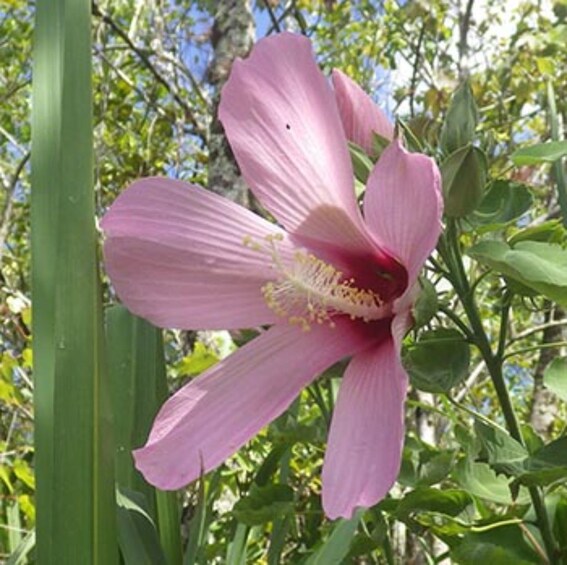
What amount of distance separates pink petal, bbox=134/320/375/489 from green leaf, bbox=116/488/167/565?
0.03 m

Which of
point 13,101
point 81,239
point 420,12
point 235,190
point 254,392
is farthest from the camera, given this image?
point 13,101

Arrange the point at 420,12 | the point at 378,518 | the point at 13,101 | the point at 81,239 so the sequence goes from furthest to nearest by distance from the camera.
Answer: the point at 13,101 → the point at 420,12 → the point at 378,518 → the point at 81,239

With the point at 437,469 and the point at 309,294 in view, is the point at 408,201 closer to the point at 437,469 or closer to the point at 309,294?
A: the point at 309,294

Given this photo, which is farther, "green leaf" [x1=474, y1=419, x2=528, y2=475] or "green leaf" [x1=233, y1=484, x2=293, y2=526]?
"green leaf" [x1=233, y1=484, x2=293, y2=526]

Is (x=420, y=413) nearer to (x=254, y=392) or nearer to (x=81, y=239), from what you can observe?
(x=254, y=392)

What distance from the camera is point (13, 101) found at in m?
4.43

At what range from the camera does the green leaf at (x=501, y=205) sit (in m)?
0.58

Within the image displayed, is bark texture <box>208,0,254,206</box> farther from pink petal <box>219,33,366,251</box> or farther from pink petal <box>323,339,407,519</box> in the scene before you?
pink petal <box>323,339,407,519</box>

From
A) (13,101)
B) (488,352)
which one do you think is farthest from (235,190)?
(13,101)

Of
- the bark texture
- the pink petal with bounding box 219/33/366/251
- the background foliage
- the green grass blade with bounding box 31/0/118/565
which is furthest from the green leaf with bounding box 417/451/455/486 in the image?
the bark texture

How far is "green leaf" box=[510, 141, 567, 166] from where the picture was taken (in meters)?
0.56

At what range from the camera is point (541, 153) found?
568 millimetres

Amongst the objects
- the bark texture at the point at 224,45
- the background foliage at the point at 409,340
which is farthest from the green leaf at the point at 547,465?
the bark texture at the point at 224,45

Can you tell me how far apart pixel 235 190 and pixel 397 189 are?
5.08 ft
